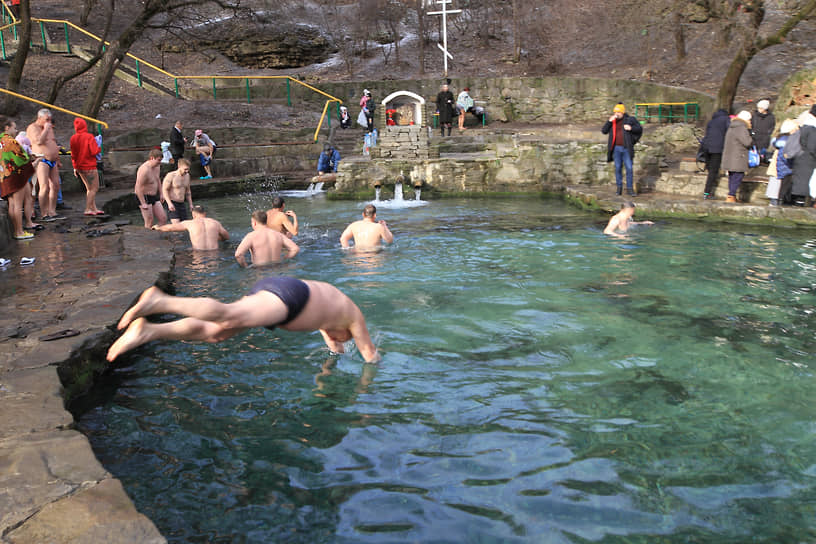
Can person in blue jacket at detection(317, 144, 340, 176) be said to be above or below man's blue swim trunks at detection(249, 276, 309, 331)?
above

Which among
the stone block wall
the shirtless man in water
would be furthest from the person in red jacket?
the shirtless man in water

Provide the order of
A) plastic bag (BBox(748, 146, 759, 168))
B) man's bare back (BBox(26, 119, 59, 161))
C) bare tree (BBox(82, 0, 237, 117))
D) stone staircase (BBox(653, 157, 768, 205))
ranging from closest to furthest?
man's bare back (BBox(26, 119, 59, 161)) → plastic bag (BBox(748, 146, 759, 168)) → stone staircase (BBox(653, 157, 768, 205)) → bare tree (BBox(82, 0, 237, 117))

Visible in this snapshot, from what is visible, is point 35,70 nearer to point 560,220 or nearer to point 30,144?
point 30,144

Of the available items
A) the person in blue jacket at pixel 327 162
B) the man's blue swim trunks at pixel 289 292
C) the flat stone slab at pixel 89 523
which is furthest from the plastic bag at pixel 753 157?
the flat stone slab at pixel 89 523

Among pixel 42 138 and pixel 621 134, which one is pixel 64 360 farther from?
pixel 621 134

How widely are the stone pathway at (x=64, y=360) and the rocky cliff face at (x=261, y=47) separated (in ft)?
71.1

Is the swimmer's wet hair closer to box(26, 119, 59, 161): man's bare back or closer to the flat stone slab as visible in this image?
box(26, 119, 59, 161): man's bare back

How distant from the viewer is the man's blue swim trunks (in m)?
3.99

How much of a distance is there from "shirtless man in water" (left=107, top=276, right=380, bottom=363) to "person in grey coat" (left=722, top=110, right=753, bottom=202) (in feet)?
29.9

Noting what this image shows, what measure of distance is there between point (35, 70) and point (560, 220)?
21389 mm

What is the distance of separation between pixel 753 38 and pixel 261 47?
22.5 metres

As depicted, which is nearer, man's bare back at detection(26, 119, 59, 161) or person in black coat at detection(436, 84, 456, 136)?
man's bare back at detection(26, 119, 59, 161)

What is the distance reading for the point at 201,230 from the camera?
397 inches

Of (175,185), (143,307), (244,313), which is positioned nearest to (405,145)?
(175,185)
